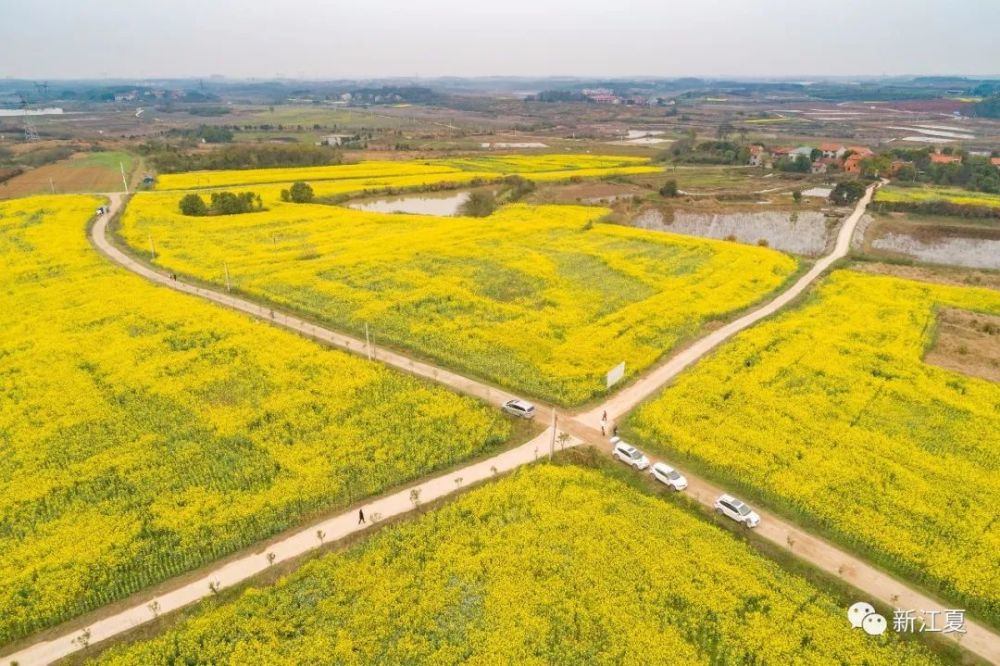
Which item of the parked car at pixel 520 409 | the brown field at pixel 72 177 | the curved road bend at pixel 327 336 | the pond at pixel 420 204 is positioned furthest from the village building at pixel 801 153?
the brown field at pixel 72 177

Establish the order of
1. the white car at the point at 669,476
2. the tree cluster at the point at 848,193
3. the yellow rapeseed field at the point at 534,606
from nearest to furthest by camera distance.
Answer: the yellow rapeseed field at the point at 534,606 → the white car at the point at 669,476 → the tree cluster at the point at 848,193

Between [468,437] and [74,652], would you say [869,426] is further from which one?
[74,652]

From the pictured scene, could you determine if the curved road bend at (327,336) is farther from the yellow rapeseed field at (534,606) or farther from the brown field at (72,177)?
the brown field at (72,177)

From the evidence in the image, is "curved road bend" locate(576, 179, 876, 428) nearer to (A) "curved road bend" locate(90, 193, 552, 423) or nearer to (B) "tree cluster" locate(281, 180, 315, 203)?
(A) "curved road bend" locate(90, 193, 552, 423)

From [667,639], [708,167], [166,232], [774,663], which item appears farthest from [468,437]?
[708,167]

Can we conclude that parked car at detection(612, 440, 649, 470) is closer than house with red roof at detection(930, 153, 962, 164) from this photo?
Yes

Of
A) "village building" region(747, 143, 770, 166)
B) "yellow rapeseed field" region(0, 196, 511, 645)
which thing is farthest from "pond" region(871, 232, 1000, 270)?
"yellow rapeseed field" region(0, 196, 511, 645)
